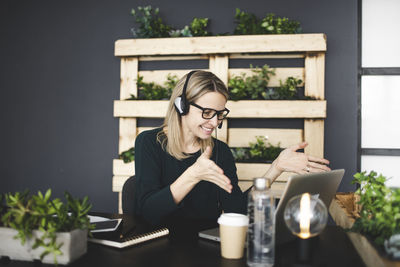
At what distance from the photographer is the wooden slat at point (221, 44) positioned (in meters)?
2.71

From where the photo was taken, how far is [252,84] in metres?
2.79

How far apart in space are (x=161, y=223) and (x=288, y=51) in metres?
1.85

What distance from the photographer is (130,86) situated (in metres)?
3.05

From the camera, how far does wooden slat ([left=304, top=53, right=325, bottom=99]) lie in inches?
109

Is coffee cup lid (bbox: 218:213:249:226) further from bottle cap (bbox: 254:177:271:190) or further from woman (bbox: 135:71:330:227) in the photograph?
woman (bbox: 135:71:330:227)

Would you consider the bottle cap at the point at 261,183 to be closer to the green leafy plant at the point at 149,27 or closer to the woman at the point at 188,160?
the woman at the point at 188,160

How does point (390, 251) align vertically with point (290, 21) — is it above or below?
below

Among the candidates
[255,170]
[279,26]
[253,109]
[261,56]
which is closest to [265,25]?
[279,26]

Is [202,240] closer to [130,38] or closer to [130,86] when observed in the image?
[130,86]

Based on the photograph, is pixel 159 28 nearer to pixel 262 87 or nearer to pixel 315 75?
pixel 262 87

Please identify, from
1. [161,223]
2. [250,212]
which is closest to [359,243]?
[250,212]

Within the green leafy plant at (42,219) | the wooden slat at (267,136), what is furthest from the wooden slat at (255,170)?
the green leafy plant at (42,219)

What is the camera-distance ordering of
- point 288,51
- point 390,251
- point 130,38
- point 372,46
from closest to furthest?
1. point 390,251
2. point 288,51
3. point 372,46
4. point 130,38

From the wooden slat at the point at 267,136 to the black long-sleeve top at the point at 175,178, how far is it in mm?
876
